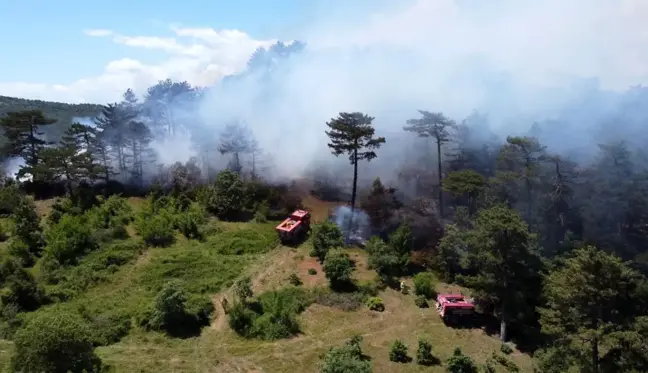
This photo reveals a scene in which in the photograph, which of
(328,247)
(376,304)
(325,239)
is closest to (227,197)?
(325,239)

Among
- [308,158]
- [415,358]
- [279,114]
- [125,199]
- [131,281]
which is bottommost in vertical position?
[415,358]

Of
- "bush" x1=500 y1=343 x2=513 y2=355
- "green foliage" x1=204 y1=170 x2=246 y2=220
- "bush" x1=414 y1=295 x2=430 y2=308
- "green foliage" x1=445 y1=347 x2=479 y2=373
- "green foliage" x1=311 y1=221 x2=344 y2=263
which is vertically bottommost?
"bush" x1=500 y1=343 x2=513 y2=355

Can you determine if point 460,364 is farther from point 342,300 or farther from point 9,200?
point 9,200

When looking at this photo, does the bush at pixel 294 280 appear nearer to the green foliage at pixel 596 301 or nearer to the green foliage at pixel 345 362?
the green foliage at pixel 345 362

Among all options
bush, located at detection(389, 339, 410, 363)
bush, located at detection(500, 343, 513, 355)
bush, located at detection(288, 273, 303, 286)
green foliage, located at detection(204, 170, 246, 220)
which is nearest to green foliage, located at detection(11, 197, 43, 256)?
green foliage, located at detection(204, 170, 246, 220)

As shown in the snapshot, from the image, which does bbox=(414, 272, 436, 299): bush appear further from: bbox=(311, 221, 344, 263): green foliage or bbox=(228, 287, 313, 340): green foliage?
bbox=(228, 287, 313, 340): green foliage

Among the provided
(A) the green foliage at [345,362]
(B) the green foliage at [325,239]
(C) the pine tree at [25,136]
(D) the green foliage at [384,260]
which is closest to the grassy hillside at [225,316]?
(D) the green foliage at [384,260]

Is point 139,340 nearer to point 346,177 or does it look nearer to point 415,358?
point 415,358

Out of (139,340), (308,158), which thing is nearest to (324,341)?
(139,340)
